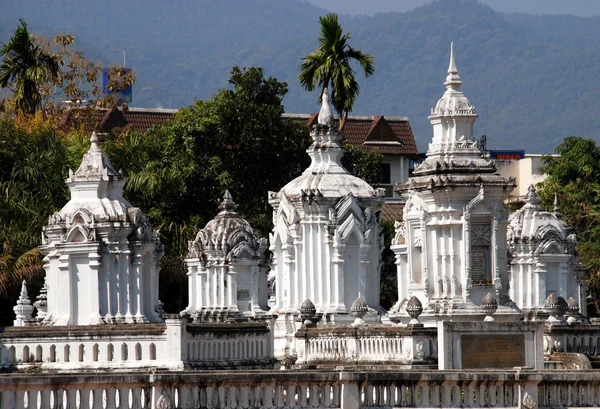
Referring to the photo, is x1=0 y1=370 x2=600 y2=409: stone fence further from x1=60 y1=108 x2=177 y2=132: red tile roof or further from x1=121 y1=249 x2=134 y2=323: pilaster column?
x1=60 y1=108 x2=177 y2=132: red tile roof

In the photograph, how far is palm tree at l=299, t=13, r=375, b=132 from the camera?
78875 millimetres

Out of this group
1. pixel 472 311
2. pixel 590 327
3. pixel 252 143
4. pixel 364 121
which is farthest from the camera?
pixel 364 121

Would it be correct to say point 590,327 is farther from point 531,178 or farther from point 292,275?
point 531,178

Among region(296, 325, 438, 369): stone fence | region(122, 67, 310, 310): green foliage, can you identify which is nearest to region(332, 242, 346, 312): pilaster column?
region(296, 325, 438, 369): stone fence

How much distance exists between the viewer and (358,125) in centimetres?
10281

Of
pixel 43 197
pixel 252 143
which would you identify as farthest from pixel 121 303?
pixel 252 143

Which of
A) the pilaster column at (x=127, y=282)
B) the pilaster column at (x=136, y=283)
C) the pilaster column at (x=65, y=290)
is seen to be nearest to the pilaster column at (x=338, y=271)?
the pilaster column at (x=136, y=283)

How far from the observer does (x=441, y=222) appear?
47.2 m

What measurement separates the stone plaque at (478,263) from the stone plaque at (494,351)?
1163 centimetres

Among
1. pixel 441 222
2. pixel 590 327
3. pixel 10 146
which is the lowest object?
pixel 590 327

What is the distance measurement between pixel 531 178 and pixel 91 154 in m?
61.3

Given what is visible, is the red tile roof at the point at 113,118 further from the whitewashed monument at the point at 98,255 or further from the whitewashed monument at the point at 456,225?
the whitewashed monument at the point at 98,255

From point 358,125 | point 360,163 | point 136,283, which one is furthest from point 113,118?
point 136,283

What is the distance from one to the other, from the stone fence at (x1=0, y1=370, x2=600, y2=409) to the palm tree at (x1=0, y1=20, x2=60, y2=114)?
1958 inches
